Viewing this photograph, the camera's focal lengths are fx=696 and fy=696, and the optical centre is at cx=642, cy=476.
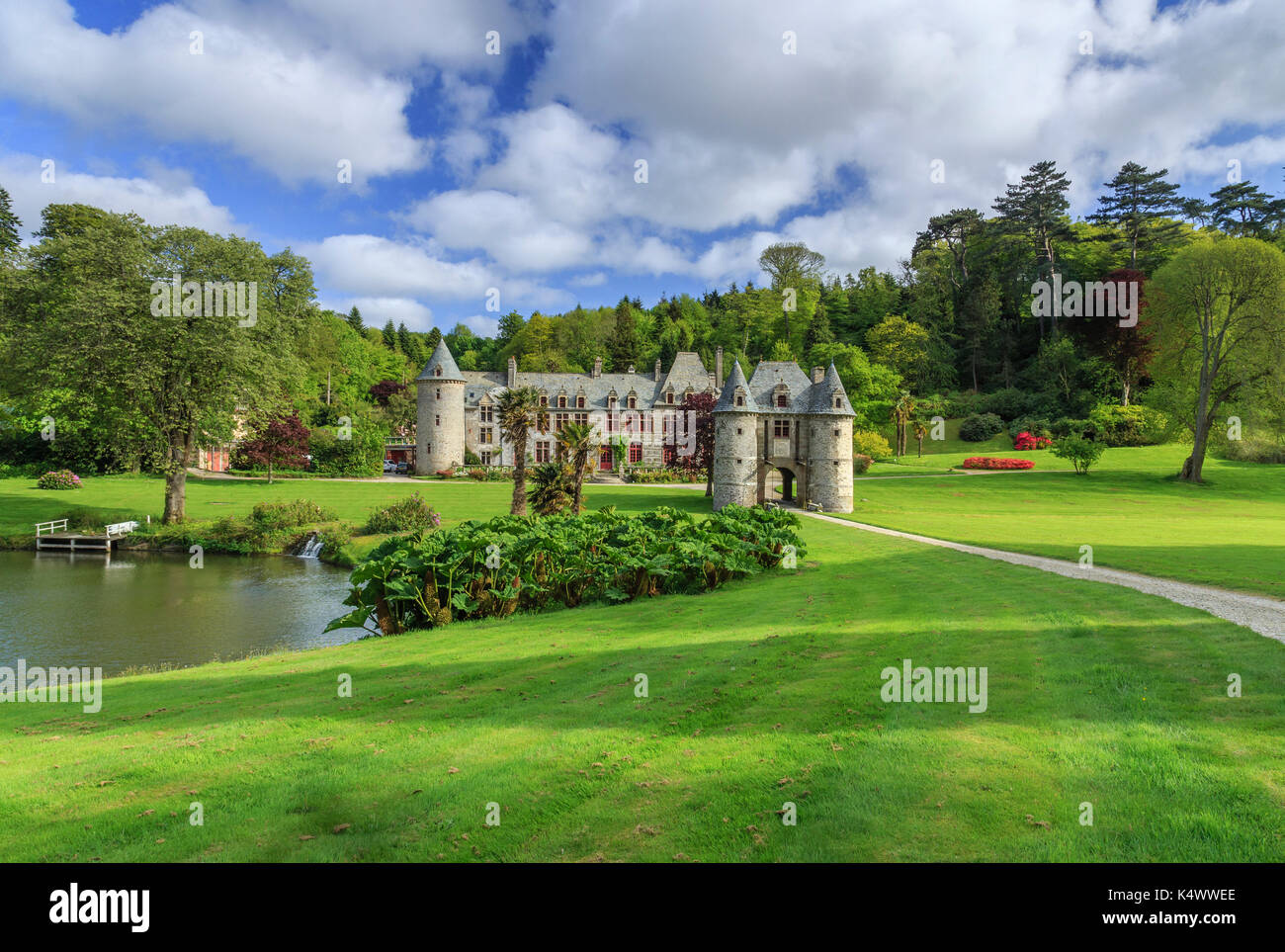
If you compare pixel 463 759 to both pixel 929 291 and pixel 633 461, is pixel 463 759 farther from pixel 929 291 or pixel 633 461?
pixel 929 291

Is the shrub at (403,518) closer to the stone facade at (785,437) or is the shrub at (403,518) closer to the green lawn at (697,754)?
the stone facade at (785,437)

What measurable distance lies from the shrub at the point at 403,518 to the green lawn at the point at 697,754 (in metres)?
21.2

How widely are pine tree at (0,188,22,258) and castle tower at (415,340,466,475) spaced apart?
3622 centimetres

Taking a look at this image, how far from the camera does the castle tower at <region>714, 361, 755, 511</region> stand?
4084 centimetres

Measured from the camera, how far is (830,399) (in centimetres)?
4169

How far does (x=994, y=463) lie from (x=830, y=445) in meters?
23.6

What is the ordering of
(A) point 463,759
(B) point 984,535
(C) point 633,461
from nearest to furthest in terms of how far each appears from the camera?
(A) point 463,759, (B) point 984,535, (C) point 633,461

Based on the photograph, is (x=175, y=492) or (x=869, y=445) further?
(x=869, y=445)

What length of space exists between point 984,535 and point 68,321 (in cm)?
4230

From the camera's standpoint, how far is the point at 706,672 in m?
9.73

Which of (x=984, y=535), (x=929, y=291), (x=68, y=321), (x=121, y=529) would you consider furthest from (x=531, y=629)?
(x=929, y=291)

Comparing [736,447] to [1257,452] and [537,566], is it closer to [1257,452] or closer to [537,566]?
[537,566]

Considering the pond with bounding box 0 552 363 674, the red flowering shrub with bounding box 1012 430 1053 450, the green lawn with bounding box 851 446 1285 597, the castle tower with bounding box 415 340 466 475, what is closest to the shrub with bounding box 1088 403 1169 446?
the green lawn with bounding box 851 446 1285 597

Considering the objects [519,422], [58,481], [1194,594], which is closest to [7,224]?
[58,481]
